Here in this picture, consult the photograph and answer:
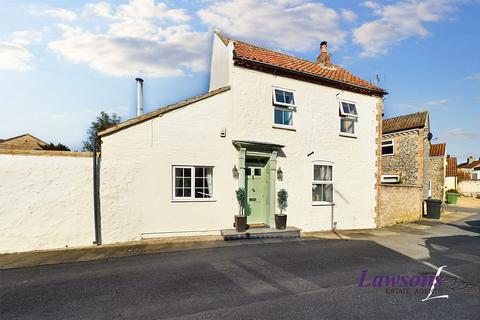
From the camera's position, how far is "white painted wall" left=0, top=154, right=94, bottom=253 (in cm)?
720

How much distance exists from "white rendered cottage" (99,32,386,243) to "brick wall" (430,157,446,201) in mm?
17223

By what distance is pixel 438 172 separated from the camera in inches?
968

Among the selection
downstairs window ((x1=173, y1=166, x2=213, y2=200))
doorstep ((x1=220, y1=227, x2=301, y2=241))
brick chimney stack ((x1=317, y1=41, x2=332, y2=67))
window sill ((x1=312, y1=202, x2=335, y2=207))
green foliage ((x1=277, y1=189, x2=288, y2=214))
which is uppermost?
brick chimney stack ((x1=317, y1=41, x2=332, y2=67))

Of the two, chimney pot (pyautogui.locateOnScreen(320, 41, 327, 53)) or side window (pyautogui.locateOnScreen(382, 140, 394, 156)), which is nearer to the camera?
chimney pot (pyautogui.locateOnScreen(320, 41, 327, 53))

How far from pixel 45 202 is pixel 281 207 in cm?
830

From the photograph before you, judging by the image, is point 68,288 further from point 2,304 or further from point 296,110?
point 296,110

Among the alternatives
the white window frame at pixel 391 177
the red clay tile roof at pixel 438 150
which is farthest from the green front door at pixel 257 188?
the red clay tile roof at pixel 438 150

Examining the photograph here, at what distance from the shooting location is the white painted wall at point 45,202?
284 inches

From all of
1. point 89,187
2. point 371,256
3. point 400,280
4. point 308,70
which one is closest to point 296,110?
point 308,70

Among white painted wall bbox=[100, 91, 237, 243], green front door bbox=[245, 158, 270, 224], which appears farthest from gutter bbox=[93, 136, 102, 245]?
green front door bbox=[245, 158, 270, 224]

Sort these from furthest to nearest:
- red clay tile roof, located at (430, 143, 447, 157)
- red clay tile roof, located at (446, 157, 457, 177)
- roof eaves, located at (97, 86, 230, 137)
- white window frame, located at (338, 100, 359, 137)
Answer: red clay tile roof, located at (446, 157, 457, 177) → red clay tile roof, located at (430, 143, 447, 157) → white window frame, located at (338, 100, 359, 137) → roof eaves, located at (97, 86, 230, 137)

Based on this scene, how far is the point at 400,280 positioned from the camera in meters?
5.54

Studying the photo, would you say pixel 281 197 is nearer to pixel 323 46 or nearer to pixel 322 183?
pixel 322 183

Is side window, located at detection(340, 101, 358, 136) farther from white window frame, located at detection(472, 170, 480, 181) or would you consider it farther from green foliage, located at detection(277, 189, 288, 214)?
white window frame, located at detection(472, 170, 480, 181)
